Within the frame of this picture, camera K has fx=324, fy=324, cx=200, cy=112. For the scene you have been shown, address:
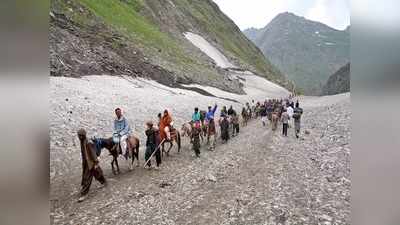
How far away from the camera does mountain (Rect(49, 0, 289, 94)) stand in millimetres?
4746

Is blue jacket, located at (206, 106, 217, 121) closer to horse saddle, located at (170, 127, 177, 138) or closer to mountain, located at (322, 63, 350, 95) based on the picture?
horse saddle, located at (170, 127, 177, 138)

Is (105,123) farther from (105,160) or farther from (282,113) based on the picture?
(282,113)

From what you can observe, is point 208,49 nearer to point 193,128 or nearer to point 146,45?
point 146,45

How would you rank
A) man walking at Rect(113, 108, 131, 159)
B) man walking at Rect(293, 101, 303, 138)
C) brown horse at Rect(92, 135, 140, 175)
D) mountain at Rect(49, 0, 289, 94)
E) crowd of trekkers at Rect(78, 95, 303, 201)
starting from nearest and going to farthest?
man walking at Rect(293, 101, 303, 138) < crowd of trekkers at Rect(78, 95, 303, 201) < man walking at Rect(113, 108, 131, 159) < brown horse at Rect(92, 135, 140, 175) < mountain at Rect(49, 0, 289, 94)

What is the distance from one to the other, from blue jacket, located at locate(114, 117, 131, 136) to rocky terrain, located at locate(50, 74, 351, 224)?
0.35 feet

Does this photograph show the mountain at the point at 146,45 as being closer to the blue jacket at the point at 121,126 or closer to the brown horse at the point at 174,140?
the brown horse at the point at 174,140

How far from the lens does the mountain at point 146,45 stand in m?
4.75

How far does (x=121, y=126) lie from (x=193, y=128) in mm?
882

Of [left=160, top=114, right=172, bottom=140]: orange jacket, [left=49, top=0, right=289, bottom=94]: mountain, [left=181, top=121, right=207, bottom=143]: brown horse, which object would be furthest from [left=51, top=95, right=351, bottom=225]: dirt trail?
[left=49, top=0, right=289, bottom=94]: mountain

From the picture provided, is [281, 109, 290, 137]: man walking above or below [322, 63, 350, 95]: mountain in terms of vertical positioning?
below

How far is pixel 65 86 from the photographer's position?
4.05m

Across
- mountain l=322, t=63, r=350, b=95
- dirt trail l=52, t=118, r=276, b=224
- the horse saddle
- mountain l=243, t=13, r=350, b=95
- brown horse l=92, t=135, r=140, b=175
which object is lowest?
dirt trail l=52, t=118, r=276, b=224
